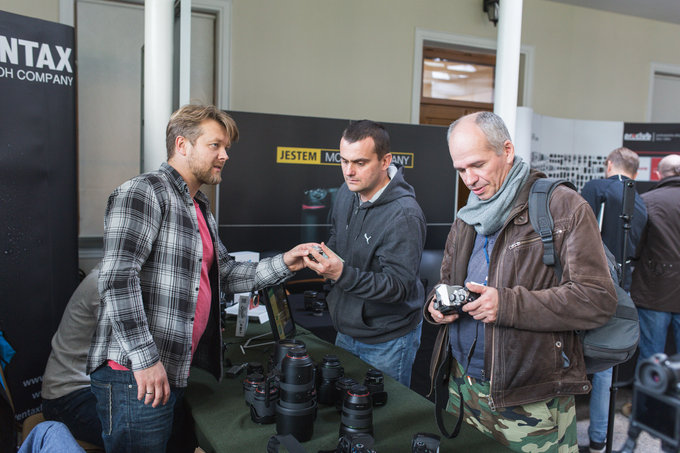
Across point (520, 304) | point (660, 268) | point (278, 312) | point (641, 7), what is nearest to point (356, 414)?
point (520, 304)

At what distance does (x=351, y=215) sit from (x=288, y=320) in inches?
20.7

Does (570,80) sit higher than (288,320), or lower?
higher

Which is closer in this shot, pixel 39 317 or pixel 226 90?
pixel 39 317

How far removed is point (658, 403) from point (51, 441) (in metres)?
1.19

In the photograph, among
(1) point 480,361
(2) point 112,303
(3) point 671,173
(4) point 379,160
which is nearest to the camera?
(2) point 112,303

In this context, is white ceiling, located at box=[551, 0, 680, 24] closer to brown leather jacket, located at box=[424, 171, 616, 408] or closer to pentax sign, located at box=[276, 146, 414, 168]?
pentax sign, located at box=[276, 146, 414, 168]

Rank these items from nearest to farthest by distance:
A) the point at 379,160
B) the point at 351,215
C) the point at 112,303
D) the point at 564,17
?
1. the point at 112,303
2. the point at 379,160
3. the point at 351,215
4. the point at 564,17

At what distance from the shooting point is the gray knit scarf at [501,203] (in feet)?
4.47

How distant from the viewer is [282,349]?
1.59m

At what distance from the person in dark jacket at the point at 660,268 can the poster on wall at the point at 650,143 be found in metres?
3.07

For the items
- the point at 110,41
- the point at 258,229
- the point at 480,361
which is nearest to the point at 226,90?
the point at 110,41

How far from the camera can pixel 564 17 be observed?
19.6 ft

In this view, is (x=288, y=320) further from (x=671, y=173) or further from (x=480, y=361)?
(x=671, y=173)

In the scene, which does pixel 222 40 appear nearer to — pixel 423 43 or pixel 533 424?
pixel 423 43
